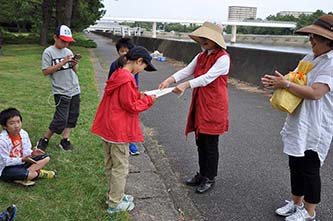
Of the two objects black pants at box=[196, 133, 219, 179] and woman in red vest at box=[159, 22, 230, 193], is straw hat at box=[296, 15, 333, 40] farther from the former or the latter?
black pants at box=[196, 133, 219, 179]

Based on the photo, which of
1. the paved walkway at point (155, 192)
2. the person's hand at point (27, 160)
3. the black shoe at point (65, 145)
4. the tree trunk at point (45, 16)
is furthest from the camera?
the tree trunk at point (45, 16)

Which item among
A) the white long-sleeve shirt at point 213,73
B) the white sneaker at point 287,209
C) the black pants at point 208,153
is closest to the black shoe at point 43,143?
the black pants at point 208,153

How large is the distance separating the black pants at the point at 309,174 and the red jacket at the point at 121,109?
136cm

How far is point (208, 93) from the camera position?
3.72 meters

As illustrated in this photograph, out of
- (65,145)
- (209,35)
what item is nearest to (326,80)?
(209,35)

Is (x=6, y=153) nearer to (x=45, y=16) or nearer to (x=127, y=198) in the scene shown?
(x=127, y=198)

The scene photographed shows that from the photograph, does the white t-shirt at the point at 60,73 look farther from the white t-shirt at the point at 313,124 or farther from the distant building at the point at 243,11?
the distant building at the point at 243,11

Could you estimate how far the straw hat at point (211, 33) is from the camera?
3536 millimetres

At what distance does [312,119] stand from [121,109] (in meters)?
1.55

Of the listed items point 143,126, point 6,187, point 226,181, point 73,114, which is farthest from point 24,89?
point 226,181

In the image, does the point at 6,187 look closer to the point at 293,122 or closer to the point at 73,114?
the point at 73,114

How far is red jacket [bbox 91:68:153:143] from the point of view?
3.07 m

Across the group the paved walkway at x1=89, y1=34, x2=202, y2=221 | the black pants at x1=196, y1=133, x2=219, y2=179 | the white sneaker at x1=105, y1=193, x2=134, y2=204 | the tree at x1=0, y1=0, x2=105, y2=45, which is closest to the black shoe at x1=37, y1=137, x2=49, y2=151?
the paved walkway at x1=89, y1=34, x2=202, y2=221

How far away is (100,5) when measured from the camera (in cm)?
3272
